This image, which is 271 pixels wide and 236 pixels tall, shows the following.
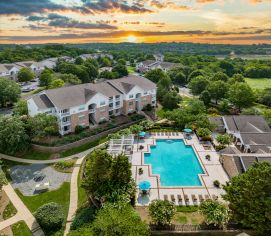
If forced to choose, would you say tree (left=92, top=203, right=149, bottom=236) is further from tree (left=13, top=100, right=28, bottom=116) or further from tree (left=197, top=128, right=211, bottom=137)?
tree (left=13, top=100, right=28, bottom=116)

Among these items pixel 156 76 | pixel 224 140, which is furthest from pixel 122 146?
pixel 156 76

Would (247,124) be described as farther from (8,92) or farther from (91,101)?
Result: (8,92)

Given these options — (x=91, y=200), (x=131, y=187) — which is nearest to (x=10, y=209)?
(x=91, y=200)

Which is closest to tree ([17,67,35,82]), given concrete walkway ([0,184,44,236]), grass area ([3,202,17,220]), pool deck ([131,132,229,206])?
pool deck ([131,132,229,206])

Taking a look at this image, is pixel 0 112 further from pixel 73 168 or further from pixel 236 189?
pixel 236 189

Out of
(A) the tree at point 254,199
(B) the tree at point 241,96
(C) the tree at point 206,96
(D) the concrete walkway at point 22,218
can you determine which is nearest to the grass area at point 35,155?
(D) the concrete walkway at point 22,218
